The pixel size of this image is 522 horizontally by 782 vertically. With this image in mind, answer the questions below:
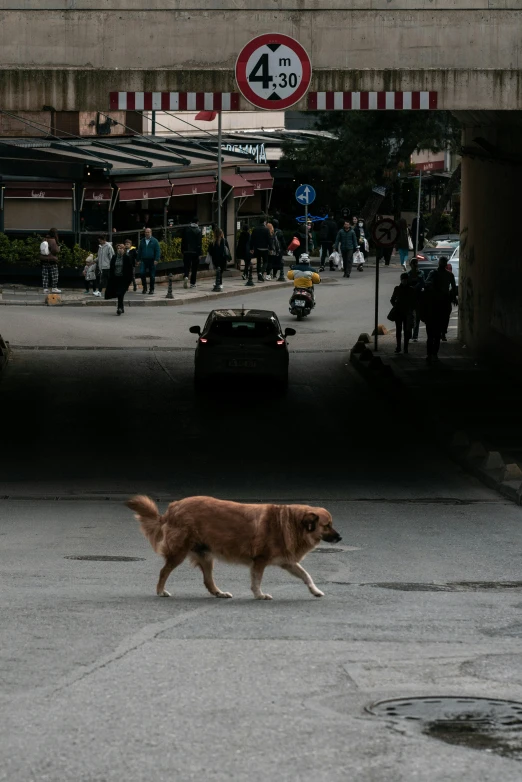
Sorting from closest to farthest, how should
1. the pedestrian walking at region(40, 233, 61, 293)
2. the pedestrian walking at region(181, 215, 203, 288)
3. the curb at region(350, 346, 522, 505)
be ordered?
the curb at region(350, 346, 522, 505) < the pedestrian walking at region(40, 233, 61, 293) < the pedestrian walking at region(181, 215, 203, 288)

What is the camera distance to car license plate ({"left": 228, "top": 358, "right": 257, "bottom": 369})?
1008 inches

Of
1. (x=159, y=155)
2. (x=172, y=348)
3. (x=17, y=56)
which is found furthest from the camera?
(x=159, y=155)

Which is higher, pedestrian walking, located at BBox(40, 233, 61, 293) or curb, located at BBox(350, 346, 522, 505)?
pedestrian walking, located at BBox(40, 233, 61, 293)

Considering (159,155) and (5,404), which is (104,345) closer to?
(5,404)

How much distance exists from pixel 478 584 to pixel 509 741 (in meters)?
5.11

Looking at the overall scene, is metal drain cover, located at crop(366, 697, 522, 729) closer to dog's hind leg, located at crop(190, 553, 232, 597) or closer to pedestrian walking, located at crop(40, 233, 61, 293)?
dog's hind leg, located at crop(190, 553, 232, 597)

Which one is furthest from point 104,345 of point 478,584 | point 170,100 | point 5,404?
point 478,584

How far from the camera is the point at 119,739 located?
685 centimetres

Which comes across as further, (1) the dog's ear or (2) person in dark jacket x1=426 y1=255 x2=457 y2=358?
(2) person in dark jacket x1=426 y1=255 x2=457 y2=358

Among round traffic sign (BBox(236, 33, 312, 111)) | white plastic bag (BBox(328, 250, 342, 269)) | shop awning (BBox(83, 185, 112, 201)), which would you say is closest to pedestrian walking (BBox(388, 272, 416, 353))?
round traffic sign (BBox(236, 33, 312, 111))

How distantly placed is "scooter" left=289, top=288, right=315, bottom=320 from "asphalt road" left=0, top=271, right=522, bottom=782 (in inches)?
411

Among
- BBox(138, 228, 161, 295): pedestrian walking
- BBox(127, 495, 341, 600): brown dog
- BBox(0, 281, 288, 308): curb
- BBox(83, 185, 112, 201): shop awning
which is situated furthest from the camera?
BBox(83, 185, 112, 201): shop awning

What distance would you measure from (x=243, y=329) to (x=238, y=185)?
25.4m

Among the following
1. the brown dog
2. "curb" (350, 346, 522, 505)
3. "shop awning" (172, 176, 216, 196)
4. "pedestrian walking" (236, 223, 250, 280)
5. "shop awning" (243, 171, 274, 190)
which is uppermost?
"shop awning" (243, 171, 274, 190)
